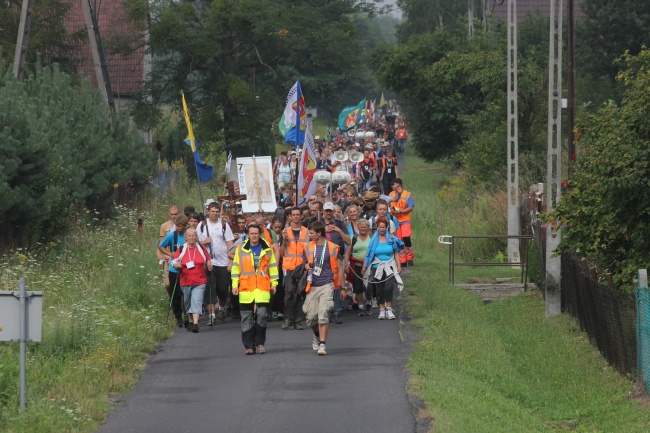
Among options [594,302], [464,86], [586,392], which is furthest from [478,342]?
[464,86]

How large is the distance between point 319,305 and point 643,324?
4.10m

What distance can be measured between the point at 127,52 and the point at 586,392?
32.3 meters

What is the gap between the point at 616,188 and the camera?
16359 mm

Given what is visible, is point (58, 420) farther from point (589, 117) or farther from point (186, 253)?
point (589, 117)

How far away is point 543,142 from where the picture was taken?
3422cm

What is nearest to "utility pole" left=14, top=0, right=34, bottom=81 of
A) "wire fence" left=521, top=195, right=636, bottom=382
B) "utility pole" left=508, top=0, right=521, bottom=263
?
"utility pole" left=508, top=0, right=521, bottom=263

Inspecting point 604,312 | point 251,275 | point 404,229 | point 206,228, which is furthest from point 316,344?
point 404,229

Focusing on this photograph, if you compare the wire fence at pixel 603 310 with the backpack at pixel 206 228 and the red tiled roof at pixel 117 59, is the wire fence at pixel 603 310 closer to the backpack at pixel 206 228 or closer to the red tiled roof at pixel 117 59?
the backpack at pixel 206 228

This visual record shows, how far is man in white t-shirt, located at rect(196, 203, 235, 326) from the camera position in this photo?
62.2 ft

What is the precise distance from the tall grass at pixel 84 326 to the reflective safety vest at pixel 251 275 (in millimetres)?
1499

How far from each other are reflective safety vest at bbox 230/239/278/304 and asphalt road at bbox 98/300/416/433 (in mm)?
771

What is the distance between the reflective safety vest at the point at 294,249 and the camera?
59.3 ft

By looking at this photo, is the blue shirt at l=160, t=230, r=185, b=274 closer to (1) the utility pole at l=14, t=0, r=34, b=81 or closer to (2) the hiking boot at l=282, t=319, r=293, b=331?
(2) the hiking boot at l=282, t=319, r=293, b=331

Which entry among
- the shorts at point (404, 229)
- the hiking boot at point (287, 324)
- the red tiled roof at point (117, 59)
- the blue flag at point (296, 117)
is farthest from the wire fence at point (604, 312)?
the red tiled roof at point (117, 59)
